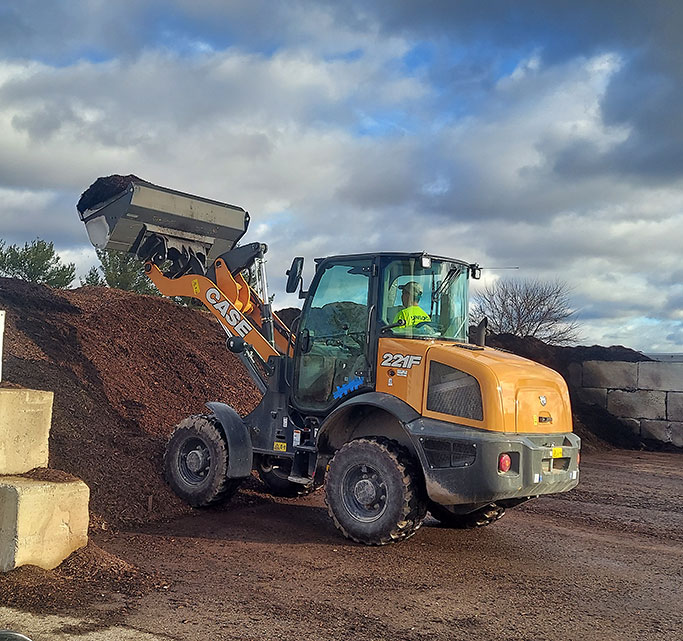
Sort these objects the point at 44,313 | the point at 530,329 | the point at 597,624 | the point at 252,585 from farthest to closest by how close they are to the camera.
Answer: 1. the point at 530,329
2. the point at 44,313
3. the point at 252,585
4. the point at 597,624

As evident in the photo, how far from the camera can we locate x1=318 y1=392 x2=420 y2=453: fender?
23.1 ft

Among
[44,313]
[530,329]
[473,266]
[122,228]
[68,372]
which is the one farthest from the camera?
[530,329]

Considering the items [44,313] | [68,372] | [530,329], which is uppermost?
[530,329]

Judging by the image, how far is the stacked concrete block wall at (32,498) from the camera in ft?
18.5

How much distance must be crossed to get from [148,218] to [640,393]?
11093 mm

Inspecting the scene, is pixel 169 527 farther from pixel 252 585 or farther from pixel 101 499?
pixel 252 585

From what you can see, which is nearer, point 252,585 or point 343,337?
point 252,585

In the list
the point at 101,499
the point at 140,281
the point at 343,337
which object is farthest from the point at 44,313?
the point at 140,281

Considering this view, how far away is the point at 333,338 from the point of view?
7.88m

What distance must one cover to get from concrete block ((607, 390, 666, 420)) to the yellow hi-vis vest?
9.99 m

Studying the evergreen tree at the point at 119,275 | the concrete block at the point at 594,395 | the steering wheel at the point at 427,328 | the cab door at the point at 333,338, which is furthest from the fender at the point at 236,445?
the evergreen tree at the point at 119,275

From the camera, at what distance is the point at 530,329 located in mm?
26812

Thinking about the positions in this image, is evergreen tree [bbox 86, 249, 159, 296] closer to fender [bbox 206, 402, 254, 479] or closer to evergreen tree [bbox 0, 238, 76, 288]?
evergreen tree [bbox 0, 238, 76, 288]

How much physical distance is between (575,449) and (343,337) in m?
2.49
